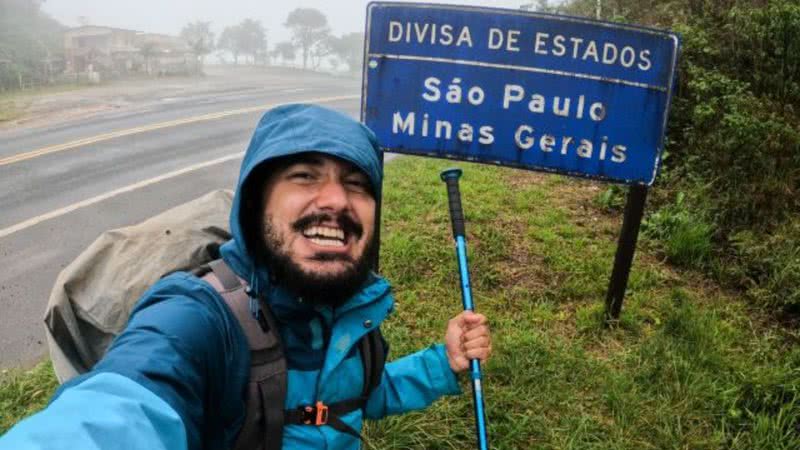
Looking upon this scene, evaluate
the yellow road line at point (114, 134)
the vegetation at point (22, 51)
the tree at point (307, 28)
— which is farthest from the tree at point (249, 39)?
the yellow road line at point (114, 134)

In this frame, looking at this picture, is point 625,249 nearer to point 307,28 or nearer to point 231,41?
point 307,28

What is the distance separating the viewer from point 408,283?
4.32 metres

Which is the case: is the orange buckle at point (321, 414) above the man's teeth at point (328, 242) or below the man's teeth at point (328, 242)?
below

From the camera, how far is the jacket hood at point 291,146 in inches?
61.4

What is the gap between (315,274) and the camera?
158cm

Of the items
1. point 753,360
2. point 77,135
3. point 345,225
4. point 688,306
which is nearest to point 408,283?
point 688,306

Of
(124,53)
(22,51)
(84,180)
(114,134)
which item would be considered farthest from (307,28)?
(84,180)

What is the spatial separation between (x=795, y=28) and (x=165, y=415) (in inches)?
251

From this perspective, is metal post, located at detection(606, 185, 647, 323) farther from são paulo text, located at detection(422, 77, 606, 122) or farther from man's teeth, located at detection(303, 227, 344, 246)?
man's teeth, located at detection(303, 227, 344, 246)

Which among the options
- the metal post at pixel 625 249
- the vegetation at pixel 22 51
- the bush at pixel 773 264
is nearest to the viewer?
the metal post at pixel 625 249

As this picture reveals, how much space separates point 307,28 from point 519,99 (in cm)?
7145

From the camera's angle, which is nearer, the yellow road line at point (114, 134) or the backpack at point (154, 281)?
the backpack at point (154, 281)

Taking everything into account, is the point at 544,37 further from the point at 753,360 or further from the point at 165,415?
the point at 165,415

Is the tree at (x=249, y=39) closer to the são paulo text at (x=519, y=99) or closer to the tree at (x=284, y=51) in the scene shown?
the tree at (x=284, y=51)
